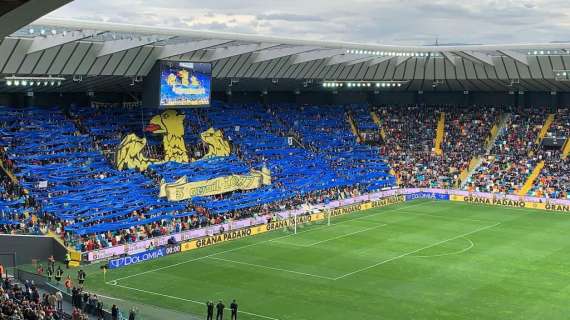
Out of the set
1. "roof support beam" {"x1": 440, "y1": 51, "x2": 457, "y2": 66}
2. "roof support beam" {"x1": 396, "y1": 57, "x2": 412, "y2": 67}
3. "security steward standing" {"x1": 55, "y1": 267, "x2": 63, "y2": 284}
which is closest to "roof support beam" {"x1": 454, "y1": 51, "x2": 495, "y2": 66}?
"roof support beam" {"x1": 440, "y1": 51, "x2": 457, "y2": 66}

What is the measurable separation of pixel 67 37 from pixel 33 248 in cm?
1166

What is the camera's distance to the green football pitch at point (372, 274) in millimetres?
33781

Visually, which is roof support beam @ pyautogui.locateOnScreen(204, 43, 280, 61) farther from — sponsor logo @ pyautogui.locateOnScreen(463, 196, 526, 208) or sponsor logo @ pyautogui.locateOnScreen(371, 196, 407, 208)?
sponsor logo @ pyautogui.locateOnScreen(463, 196, 526, 208)

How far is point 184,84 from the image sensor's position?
5197 cm

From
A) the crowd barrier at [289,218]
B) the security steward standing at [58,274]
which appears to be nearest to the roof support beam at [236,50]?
the crowd barrier at [289,218]

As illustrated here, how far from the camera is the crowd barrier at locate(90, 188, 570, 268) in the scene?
43.1 metres

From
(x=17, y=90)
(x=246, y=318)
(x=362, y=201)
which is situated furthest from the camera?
(x=362, y=201)

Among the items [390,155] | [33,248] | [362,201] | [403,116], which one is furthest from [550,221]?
[33,248]

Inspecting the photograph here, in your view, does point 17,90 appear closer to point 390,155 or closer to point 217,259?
point 217,259

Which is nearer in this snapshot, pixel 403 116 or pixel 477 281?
pixel 477 281

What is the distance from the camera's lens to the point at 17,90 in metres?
49.8

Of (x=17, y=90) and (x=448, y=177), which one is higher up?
(x=17, y=90)

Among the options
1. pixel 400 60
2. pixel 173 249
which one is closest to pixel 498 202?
pixel 400 60

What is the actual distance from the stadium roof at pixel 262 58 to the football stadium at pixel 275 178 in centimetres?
17
